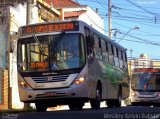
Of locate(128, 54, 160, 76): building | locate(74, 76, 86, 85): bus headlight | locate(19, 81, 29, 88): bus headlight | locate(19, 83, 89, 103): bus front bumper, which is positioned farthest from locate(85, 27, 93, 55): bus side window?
locate(128, 54, 160, 76): building

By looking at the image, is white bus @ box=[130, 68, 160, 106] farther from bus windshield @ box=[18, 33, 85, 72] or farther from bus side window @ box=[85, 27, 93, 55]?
bus windshield @ box=[18, 33, 85, 72]

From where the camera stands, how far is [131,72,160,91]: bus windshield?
38156 mm

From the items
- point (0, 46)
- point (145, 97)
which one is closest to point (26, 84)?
point (0, 46)

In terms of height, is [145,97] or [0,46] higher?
[0,46]

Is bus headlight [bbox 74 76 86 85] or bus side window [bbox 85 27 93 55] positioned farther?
bus side window [bbox 85 27 93 55]

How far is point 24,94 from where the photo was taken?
19.4 m

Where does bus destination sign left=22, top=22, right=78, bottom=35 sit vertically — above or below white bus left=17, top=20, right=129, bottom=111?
above

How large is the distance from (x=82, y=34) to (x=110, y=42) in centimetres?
591

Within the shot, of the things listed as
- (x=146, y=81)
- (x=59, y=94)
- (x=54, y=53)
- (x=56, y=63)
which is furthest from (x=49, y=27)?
(x=146, y=81)

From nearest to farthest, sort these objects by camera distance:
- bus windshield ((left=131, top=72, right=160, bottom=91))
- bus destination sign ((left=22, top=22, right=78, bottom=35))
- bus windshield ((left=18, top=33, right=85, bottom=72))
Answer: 1. bus windshield ((left=18, top=33, right=85, bottom=72))
2. bus destination sign ((left=22, top=22, right=78, bottom=35))
3. bus windshield ((left=131, top=72, right=160, bottom=91))

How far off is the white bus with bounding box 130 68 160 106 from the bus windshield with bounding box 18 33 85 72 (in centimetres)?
1915

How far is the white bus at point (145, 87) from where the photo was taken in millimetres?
37625

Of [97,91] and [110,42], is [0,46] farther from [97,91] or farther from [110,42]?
[97,91]

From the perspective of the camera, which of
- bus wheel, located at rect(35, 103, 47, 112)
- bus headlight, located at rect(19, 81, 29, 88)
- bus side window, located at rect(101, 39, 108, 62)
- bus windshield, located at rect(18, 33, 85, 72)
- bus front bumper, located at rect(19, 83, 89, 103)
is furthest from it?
bus side window, located at rect(101, 39, 108, 62)
